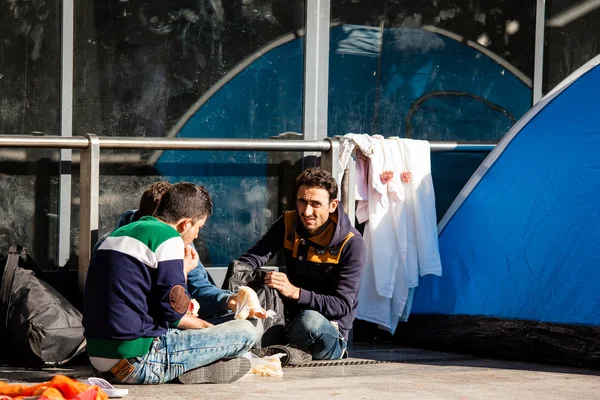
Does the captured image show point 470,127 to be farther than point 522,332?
Yes

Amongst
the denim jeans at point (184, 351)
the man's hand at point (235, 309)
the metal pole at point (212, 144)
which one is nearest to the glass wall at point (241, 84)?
the metal pole at point (212, 144)

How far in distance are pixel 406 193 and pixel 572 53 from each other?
204 centimetres

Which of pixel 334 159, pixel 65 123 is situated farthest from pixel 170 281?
pixel 334 159

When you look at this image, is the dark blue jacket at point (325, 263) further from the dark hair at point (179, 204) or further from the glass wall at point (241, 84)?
the dark hair at point (179, 204)

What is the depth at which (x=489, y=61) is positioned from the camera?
7.88 metres

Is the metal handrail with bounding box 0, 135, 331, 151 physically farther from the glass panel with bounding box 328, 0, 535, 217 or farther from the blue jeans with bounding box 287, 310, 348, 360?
the blue jeans with bounding box 287, 310, 348, 360

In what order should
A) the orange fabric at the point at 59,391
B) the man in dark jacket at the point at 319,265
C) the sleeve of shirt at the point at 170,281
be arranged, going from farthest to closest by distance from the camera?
the man in dark jacket at the point at 319,265
the sleeve of shirt at the point at 170,281
the orange fabric at the point at 59,391

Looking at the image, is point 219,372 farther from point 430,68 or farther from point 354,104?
point 430,68

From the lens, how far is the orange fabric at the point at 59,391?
448 cm

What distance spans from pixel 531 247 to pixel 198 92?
2229 mm

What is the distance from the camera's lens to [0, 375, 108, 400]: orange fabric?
448 centimetres

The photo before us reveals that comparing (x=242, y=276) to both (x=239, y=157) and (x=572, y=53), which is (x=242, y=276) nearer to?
(x=239, y=157)

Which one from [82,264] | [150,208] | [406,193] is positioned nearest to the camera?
[150,208]

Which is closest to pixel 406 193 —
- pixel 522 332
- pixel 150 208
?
pixel 522 332
